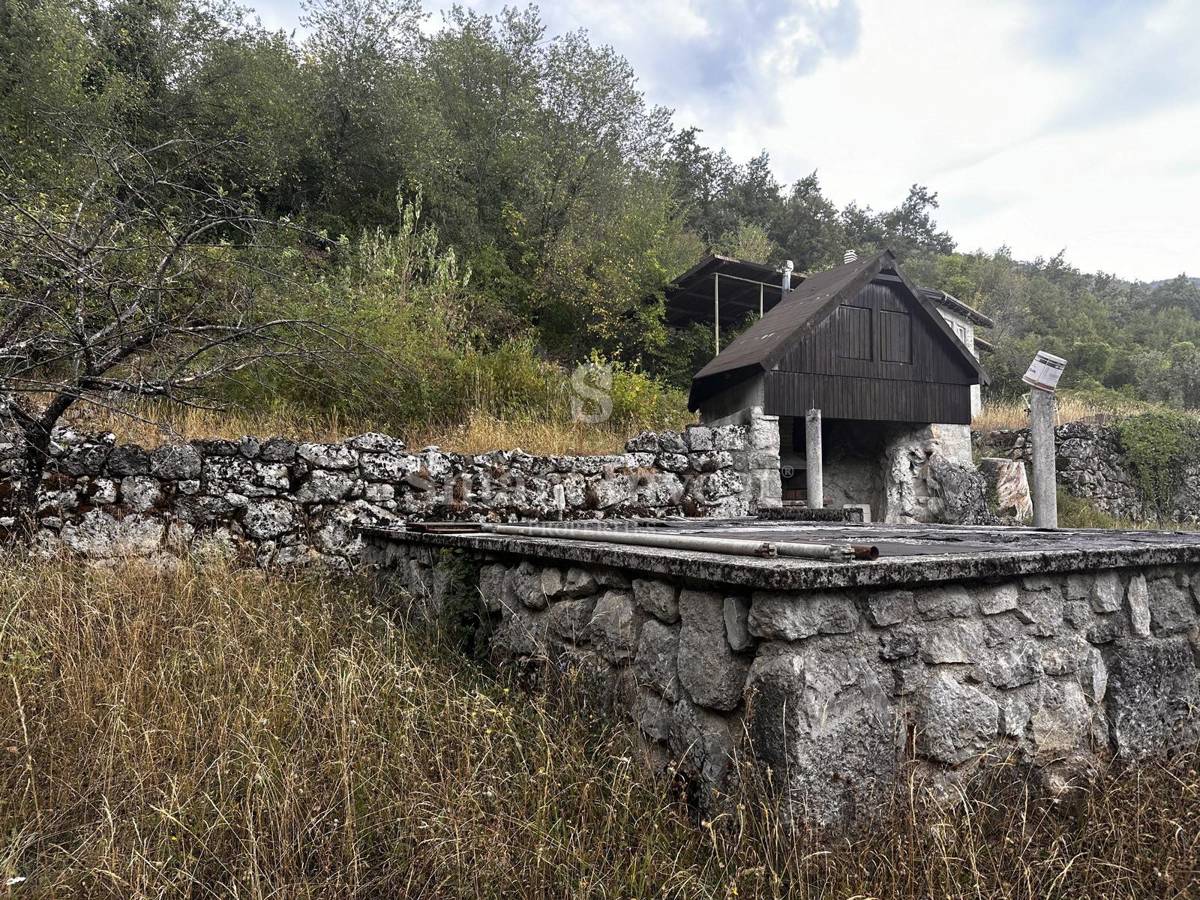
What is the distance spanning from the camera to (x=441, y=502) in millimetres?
6840

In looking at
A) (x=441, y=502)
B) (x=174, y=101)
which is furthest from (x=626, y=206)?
(x=441, y=502)

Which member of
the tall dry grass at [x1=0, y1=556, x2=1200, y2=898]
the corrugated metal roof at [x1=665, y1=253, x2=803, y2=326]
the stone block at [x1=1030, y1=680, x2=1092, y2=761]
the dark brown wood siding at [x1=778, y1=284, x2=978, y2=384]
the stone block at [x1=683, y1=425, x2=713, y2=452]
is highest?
the corrugated metal roof at [x1=665, y1=253, x2=803, y2=326]

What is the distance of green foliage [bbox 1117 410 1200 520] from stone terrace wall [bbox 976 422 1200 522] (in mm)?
189

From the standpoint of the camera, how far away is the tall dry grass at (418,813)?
6.10 feet

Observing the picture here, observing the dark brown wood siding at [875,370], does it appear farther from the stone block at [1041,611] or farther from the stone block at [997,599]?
the stone block at [997,599]

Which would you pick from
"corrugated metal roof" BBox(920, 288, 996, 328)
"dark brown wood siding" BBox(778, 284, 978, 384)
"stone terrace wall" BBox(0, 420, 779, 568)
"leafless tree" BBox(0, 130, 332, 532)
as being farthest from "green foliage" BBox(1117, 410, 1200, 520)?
"leafless tree" BBox(0, 130, 332, 532)

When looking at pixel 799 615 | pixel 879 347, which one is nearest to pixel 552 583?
pixel 799 615

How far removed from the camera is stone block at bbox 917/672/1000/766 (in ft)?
7.14

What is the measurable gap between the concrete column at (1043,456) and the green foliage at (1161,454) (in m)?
12.6

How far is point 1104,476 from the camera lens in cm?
1614

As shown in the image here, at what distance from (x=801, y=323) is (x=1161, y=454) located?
10.7 m

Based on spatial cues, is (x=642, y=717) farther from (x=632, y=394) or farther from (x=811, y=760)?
(x=632, y=394)

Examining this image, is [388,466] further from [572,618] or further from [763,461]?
[763,461]

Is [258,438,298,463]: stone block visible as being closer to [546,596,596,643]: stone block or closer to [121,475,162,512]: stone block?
[121,475,162,512]: stone block
